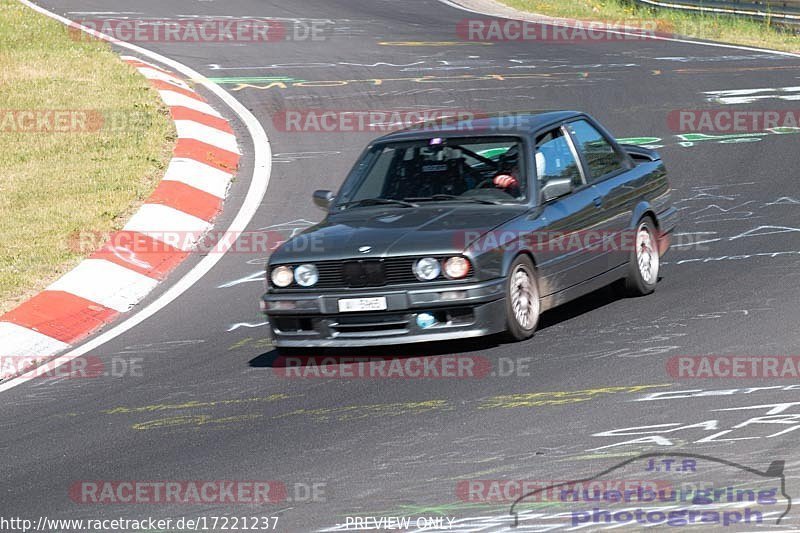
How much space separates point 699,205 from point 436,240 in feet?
17.7

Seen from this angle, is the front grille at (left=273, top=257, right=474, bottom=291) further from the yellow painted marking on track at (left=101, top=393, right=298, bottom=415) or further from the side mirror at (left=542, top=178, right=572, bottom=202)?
the side mirror at (left=542, top=178, right=572, bottom=202)

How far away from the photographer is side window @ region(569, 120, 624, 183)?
10109mm

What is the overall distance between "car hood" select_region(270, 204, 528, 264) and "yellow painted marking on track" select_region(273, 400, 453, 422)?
4.31 ft

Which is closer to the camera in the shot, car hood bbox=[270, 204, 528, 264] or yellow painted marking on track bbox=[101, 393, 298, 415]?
yellow painted marking on track bbox=[101, 393, 298, 415]

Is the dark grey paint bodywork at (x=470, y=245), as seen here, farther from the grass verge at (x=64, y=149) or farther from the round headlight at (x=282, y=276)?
the grass verge at (x=64, y=149)

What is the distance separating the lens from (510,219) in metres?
8.98

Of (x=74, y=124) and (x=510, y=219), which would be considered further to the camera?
(x=74, y=124)

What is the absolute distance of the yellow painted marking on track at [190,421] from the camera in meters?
7.53

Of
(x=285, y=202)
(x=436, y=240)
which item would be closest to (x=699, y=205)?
(x=285, y=202)

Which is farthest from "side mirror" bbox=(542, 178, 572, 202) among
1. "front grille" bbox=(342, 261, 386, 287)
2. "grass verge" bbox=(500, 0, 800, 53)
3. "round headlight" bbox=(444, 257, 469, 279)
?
"grass verge" bbox=(500, 0, 800, 53)

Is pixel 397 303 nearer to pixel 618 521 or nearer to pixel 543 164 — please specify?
pixel 543 164

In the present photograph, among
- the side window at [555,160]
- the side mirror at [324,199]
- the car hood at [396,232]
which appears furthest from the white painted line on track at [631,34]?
the car hood at [396,232]

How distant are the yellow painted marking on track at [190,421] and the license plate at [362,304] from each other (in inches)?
48.7

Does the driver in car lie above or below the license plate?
above
